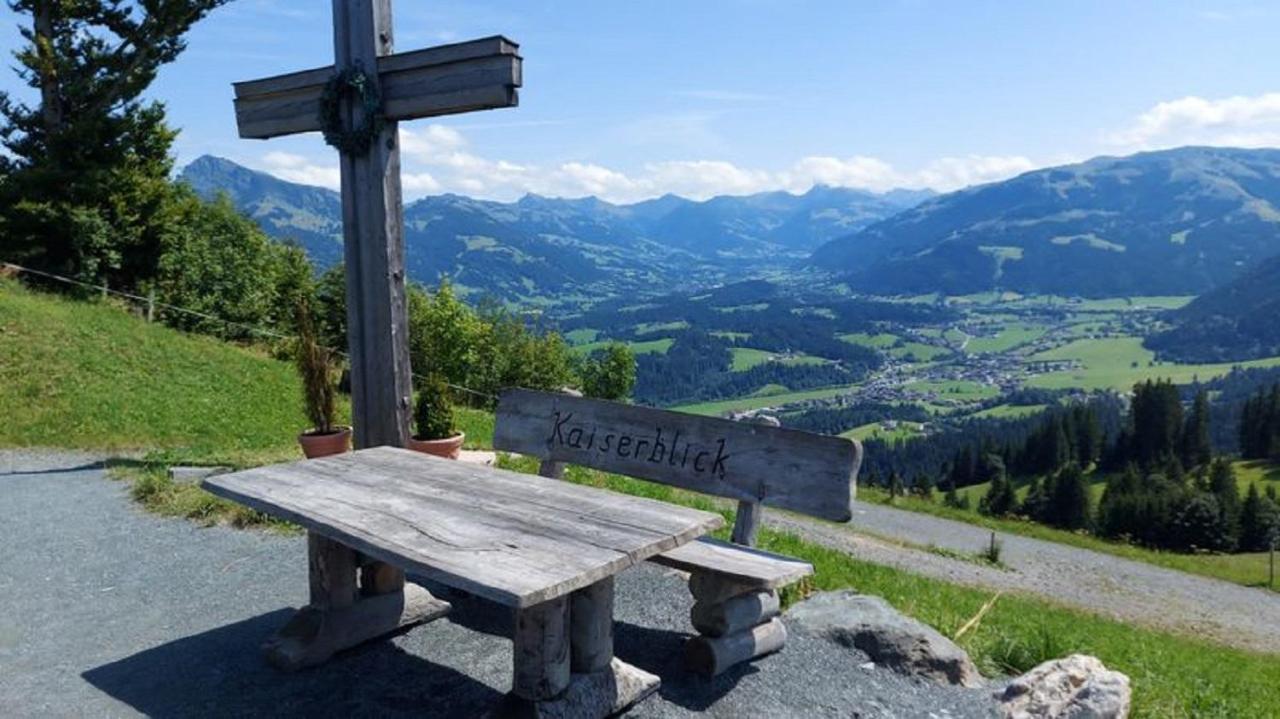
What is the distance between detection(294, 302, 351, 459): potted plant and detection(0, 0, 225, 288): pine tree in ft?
54.6

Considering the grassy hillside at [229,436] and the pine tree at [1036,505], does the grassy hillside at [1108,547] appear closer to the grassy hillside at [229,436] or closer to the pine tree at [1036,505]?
the pine tree at [1036,505]

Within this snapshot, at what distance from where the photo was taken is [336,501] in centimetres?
460

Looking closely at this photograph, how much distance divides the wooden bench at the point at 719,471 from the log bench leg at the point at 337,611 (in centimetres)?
156

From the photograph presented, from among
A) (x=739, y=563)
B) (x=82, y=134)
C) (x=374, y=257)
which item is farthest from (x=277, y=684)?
(x=82, y=134)

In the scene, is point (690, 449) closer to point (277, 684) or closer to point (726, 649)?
point (726, 649)

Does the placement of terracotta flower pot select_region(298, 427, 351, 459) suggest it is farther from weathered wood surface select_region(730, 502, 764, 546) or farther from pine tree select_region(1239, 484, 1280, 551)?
pine tree select_region(1239, 484, 1280, 551)

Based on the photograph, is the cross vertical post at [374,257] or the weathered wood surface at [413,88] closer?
the weathered wood surface at [413,88]

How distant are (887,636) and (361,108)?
16.6 ft

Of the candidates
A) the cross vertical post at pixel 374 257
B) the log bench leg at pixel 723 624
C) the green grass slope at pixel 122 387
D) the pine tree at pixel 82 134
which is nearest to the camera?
the log bench leg at pixel 723 624

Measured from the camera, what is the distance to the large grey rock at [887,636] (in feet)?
15.9

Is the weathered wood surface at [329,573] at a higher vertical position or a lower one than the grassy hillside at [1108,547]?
higher

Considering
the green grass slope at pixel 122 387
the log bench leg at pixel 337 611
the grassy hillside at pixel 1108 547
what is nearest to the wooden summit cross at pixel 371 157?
the log bench leg at pixel 337 611

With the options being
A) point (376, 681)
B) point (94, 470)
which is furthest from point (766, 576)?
point (94, 470)

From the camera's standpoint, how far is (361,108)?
6.21 metres
